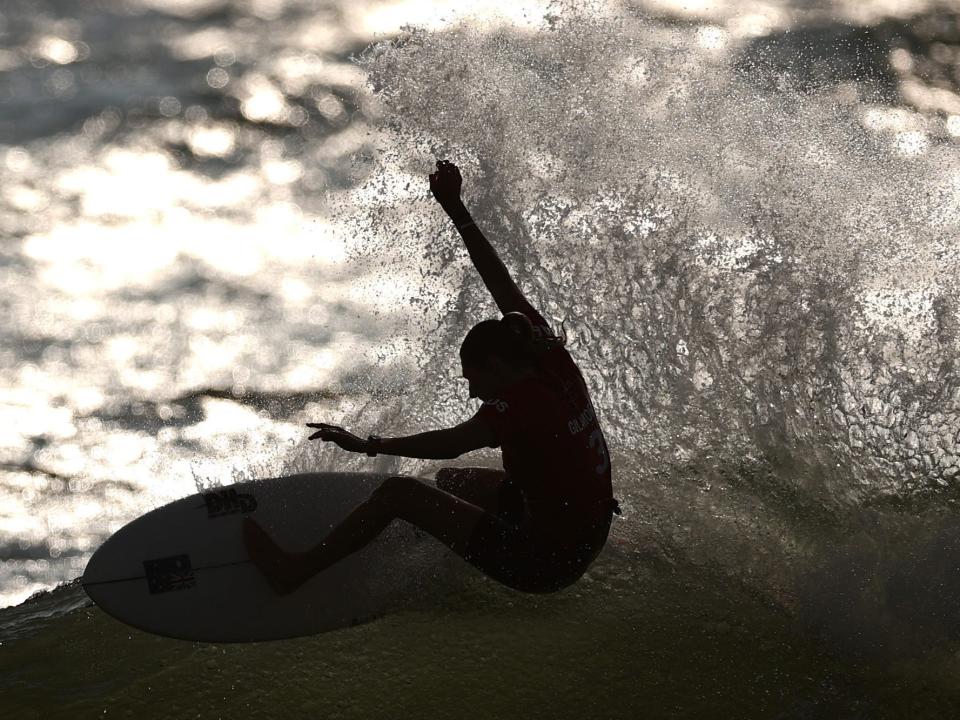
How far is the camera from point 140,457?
25.7ft

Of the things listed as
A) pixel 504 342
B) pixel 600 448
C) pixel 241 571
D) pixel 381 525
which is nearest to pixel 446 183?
pixel 504 342

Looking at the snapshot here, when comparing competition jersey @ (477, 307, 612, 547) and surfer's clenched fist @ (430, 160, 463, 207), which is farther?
surfer's clenched fist @ (430, 160, 463, 207)

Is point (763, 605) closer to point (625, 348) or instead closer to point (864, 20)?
point (625, 348)

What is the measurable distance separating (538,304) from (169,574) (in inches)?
102

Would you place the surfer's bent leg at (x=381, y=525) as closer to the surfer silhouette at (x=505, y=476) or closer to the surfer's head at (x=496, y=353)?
the surfer silhouette at (x=505, y=476)

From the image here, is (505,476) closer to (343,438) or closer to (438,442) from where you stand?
(438,442)

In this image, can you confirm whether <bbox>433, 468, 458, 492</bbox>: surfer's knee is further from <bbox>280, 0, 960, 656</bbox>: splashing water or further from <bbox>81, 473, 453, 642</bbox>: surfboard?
<bbox>280, 0, 960, 656</bbox>: splashing water

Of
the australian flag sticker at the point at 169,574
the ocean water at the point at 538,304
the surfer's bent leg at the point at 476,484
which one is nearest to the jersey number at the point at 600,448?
the surfer's bent leg at the point at 476,484

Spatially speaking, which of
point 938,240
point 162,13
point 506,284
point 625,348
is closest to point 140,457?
point 625,348

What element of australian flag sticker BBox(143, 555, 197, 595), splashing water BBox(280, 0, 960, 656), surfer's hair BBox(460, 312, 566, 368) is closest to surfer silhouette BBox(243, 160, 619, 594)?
surfer's hair BBox(460, 312, 566, 368)

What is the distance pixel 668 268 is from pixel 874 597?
219 centimetres

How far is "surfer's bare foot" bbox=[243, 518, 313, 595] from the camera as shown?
4.63 metres

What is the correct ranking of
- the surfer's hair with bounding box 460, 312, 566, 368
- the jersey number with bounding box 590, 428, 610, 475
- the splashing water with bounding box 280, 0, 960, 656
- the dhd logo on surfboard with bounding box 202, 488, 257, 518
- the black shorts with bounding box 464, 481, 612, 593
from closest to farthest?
the surfer's hair with bounding box 460, 312, 566, 368 → the jersey number with bounding box 590, 428, 610, 475 → the black shorts with bounding box 464, 481, 612, 593 → the dhd logo on surfboard with bounding box 202, 488, 257, 518 → the splashing water with bounding box 280, 0, 960, 656

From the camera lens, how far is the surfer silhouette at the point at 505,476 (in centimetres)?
390
